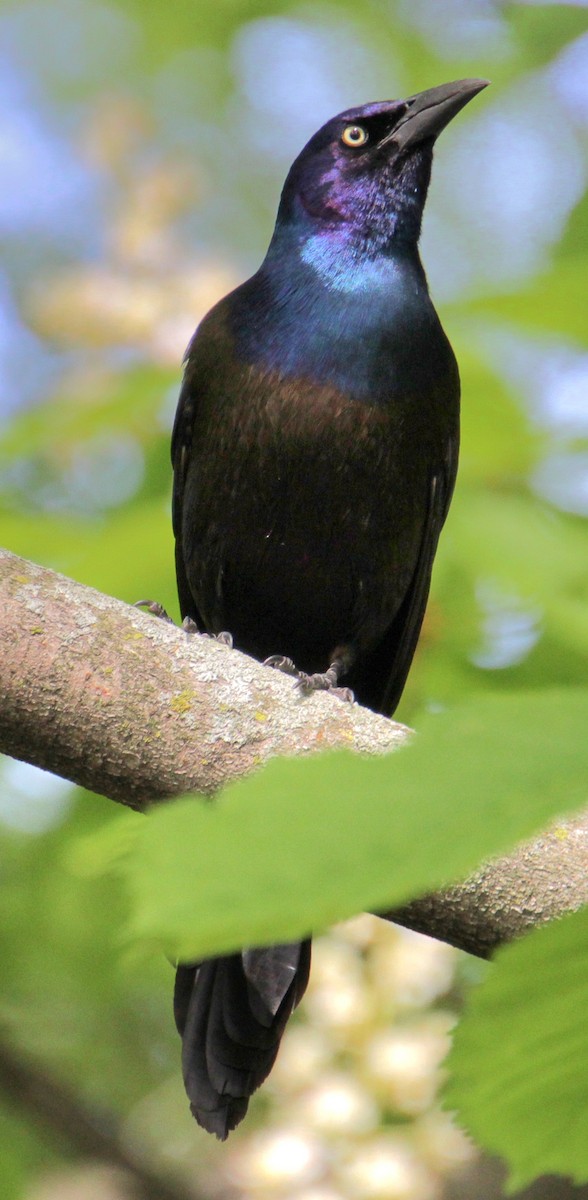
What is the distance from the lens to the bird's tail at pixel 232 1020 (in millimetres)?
2824

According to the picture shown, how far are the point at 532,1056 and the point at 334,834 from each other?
358 millimetres

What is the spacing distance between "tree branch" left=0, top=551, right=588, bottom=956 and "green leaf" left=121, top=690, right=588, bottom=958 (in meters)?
1.24

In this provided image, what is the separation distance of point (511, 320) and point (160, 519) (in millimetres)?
924

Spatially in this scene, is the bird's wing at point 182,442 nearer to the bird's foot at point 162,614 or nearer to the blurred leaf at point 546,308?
the bird's foot at point 162,614

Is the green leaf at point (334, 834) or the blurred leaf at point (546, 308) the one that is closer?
the green leaf at point (334, 834)

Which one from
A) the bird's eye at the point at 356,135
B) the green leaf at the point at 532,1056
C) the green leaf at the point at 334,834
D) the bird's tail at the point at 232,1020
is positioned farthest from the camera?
the bird's eye at the point at 356,135

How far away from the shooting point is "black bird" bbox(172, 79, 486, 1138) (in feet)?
11.3

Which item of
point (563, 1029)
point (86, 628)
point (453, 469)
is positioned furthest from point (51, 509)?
point (563, 1029)

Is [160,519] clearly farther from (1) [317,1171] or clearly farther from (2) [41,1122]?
(1) [317,1171]

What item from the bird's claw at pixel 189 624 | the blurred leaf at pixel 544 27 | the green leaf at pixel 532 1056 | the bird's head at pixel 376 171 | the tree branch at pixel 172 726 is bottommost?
the green leaf at pixel 532 1056

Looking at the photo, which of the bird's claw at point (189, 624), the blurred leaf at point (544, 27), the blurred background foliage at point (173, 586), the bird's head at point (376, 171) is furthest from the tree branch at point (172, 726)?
the blurred leaf at point (544, 27)

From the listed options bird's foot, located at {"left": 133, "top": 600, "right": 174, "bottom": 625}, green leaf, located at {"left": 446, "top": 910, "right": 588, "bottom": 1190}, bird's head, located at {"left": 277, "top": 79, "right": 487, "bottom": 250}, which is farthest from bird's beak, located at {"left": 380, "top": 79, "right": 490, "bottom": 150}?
green leaf, located at {"left": 446, "top": 910, "right": 588, "bottom": 1190}

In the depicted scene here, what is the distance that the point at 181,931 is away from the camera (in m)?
0.57

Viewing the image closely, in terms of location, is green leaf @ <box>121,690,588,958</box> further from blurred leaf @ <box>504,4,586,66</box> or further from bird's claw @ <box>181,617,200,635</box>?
blurred leaf @ <box>504,4,586,66</box>
